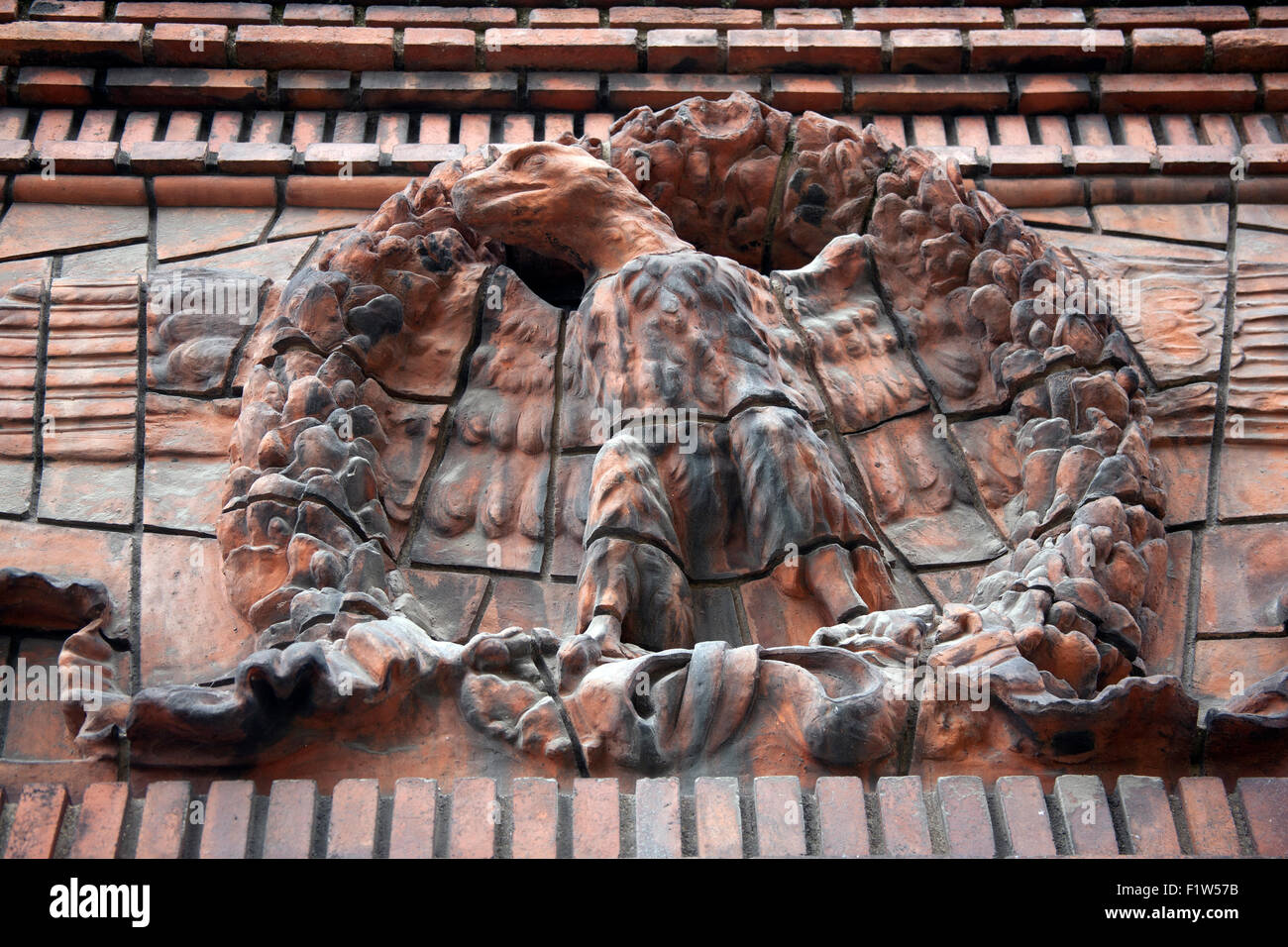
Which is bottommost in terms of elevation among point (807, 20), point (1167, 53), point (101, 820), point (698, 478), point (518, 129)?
point (101, 820)

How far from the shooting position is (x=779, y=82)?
228 inches

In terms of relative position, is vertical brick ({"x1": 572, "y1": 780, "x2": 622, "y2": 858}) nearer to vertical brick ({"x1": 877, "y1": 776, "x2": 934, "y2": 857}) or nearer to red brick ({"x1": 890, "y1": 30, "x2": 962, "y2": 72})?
vertical brick ({"x1": 877, "y1": 776, "x2": 934, "y2": 857})

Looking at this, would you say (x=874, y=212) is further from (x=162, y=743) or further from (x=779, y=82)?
(x=162, y=743)

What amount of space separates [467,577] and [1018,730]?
1.41m

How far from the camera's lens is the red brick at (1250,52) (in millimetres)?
5812

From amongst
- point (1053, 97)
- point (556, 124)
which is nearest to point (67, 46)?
point (556, 124)

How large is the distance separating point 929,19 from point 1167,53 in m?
0.82

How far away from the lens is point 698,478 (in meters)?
3.94

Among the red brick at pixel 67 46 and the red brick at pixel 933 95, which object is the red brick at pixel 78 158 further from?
the red brick at pixel 933 95

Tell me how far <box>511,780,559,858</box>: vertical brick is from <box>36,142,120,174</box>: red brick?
3150 millimetres

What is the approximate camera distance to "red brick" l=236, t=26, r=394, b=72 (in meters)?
5.70

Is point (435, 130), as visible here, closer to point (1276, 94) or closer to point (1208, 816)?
point (1276, 94)

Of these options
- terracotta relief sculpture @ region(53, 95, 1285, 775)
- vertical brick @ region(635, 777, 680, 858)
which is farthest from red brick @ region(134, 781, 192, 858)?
vertical brick @ region(635, 777, 680, 858)
